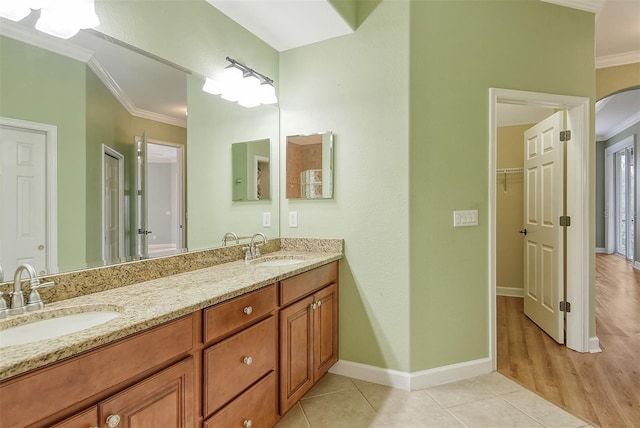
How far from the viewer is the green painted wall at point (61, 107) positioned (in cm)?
112

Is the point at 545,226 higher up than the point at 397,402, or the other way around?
the point at 545,226

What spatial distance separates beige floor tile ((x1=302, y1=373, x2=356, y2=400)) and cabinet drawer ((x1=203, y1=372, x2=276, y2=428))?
20.8 inches

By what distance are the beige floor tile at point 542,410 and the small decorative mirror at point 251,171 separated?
6.86 ft

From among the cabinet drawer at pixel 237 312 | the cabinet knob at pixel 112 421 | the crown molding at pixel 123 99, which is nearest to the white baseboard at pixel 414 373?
the cabinet drawer at pixel 237 312

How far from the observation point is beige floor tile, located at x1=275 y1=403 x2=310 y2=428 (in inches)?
70.3

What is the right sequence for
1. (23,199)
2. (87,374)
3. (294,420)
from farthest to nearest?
(294,420), (23,199), (87,374)

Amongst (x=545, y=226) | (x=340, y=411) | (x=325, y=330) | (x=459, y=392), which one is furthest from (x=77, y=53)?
(x=545, y=226)

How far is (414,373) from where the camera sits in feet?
6.98

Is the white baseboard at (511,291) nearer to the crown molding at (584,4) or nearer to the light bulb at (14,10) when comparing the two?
the crown molding at (584,4)

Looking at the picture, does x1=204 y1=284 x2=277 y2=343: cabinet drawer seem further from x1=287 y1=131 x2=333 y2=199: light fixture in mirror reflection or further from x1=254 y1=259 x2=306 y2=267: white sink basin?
x1=287 y1=131 x2=333 y2=199: light fixture in mirror reflection

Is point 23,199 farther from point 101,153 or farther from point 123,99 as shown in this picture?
point 123,99

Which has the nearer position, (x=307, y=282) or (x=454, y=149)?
(x=307, y=282)

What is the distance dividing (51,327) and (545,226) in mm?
3443

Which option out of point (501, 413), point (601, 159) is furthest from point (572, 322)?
point (601, 159)
